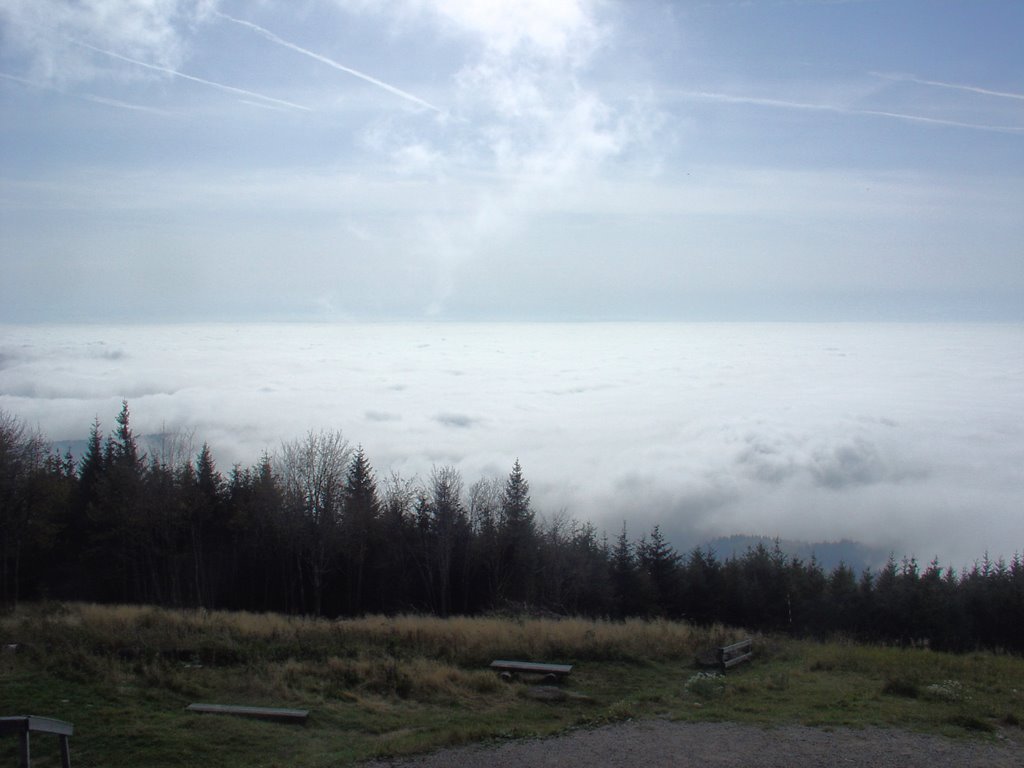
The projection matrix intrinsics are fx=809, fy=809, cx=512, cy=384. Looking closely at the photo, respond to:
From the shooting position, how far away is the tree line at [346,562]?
3184cm

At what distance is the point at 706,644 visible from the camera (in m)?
17.3

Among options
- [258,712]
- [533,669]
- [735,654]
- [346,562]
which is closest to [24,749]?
[258,712]

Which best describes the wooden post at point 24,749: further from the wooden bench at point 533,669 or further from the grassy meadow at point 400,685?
the wooden bench at point 533,669

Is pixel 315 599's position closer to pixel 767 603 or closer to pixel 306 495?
pixel 306 495

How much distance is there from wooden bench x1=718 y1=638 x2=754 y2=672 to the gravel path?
530 centimetres

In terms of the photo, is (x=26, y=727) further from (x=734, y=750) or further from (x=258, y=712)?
(x=734, y=750)

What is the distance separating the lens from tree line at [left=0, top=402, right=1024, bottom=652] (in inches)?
1254

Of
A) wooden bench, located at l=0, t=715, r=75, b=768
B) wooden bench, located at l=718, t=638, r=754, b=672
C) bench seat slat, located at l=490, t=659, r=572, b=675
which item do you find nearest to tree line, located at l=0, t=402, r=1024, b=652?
wooden bench, located at l=718, t=638, r=754, b=672

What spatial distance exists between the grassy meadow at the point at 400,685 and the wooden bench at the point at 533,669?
1.05 feet

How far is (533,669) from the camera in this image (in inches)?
568

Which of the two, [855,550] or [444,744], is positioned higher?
[444,744]

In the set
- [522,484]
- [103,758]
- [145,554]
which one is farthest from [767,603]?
[103,758]

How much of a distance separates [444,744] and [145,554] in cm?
3010

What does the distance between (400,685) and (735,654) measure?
23.4 ft
